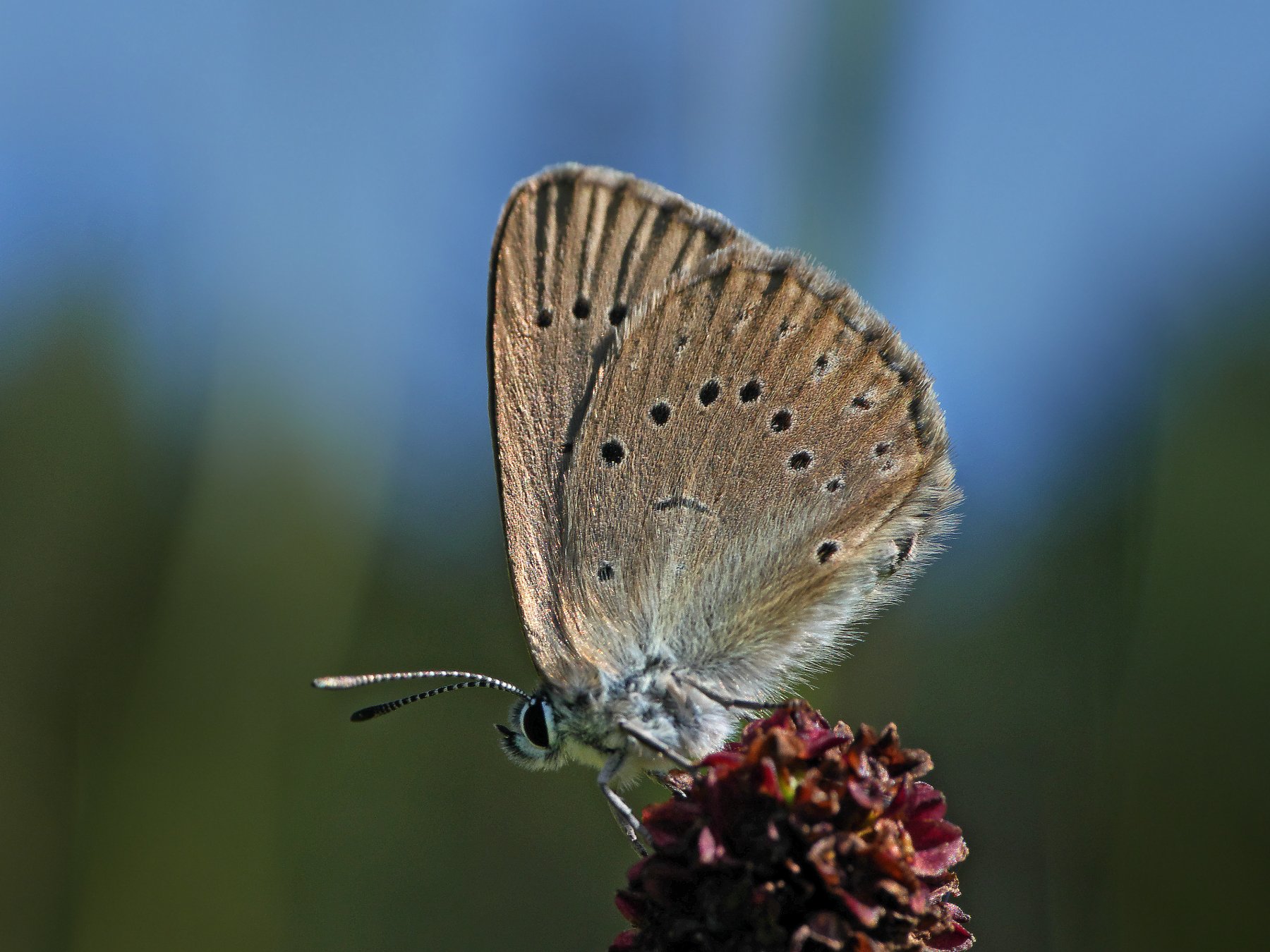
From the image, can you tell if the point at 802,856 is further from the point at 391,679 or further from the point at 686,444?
the point at 391,679

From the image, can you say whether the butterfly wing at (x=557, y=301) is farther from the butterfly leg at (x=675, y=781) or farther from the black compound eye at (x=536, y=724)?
the butterfly leg at (x=675, y=781)

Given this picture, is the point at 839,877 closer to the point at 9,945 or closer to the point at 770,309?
the point at 770,309

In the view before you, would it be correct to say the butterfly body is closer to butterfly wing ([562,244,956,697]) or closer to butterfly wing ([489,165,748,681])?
butterfly wing ([562,244,956,697])

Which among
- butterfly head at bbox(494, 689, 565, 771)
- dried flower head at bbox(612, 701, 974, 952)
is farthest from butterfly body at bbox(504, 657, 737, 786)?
dried flower head at bbox(612, 701, 974, 952)

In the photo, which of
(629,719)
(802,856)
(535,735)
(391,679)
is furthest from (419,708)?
(802,856)

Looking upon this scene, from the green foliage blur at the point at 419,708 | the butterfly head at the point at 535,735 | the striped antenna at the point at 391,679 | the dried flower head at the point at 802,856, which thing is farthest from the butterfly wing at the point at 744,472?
the green foliage blur at the point at 419,708
